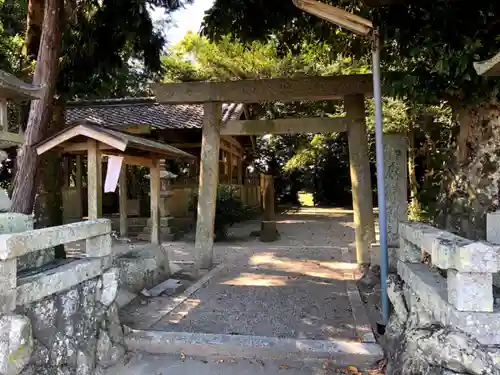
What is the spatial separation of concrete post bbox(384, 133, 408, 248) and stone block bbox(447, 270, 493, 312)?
11.8ft

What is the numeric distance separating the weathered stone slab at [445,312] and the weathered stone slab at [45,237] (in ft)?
9.51

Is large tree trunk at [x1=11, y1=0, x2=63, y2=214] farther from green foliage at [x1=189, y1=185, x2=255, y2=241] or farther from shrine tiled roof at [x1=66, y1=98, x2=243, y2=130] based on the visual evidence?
shrine tiled roof at [x1=66, y1=98, x2=243, y2=130]

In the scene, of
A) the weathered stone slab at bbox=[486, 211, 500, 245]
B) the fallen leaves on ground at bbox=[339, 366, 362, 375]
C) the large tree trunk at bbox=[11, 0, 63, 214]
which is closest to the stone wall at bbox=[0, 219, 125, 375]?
the fallen leaves on ground at bbox=[339, 366, 362, 375]

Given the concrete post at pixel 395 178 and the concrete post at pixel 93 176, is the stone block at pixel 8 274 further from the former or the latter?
the concrete post at pixel 395 178

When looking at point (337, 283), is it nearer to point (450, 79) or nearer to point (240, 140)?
point (450, 79)

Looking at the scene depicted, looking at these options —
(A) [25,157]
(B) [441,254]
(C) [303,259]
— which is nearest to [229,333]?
(B) [441,254]

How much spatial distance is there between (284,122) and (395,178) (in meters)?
2.30

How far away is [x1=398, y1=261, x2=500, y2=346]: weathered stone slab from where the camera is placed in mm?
2414

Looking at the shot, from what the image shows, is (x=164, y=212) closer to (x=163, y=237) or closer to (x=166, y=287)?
(x=163, y=237)

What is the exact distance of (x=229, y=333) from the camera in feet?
14.9

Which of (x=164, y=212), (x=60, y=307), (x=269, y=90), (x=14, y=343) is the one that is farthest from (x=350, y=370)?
(x=164, y=212)

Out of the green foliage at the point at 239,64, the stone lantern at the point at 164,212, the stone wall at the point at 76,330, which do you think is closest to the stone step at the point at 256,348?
the stone wall at the point at 76,330

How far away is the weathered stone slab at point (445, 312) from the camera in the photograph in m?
2.41

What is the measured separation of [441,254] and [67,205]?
14.1 metres
